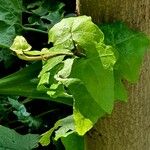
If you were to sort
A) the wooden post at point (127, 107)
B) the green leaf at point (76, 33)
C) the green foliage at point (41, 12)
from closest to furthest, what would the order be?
the green leaf at point (76, 33) → the wooden post at point (127, 107) → the green foliage at point (41, 12)

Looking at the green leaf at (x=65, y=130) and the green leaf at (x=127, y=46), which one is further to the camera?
the green leaf at (x=65, y=130)

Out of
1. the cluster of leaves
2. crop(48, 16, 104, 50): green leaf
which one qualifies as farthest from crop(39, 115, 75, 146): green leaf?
crop(48, 16, 104, 50): green leaf

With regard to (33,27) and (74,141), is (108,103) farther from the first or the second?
(33,27)

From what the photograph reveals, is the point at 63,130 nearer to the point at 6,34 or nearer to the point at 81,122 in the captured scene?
A: the point at 81,122

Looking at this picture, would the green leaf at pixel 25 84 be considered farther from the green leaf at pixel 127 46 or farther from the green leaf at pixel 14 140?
the green leaf at pixel 127 46

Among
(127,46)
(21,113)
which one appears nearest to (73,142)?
(127,46)

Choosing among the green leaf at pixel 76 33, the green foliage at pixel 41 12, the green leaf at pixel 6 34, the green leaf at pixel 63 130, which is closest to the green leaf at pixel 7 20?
the green leaf at pixel 6 34
